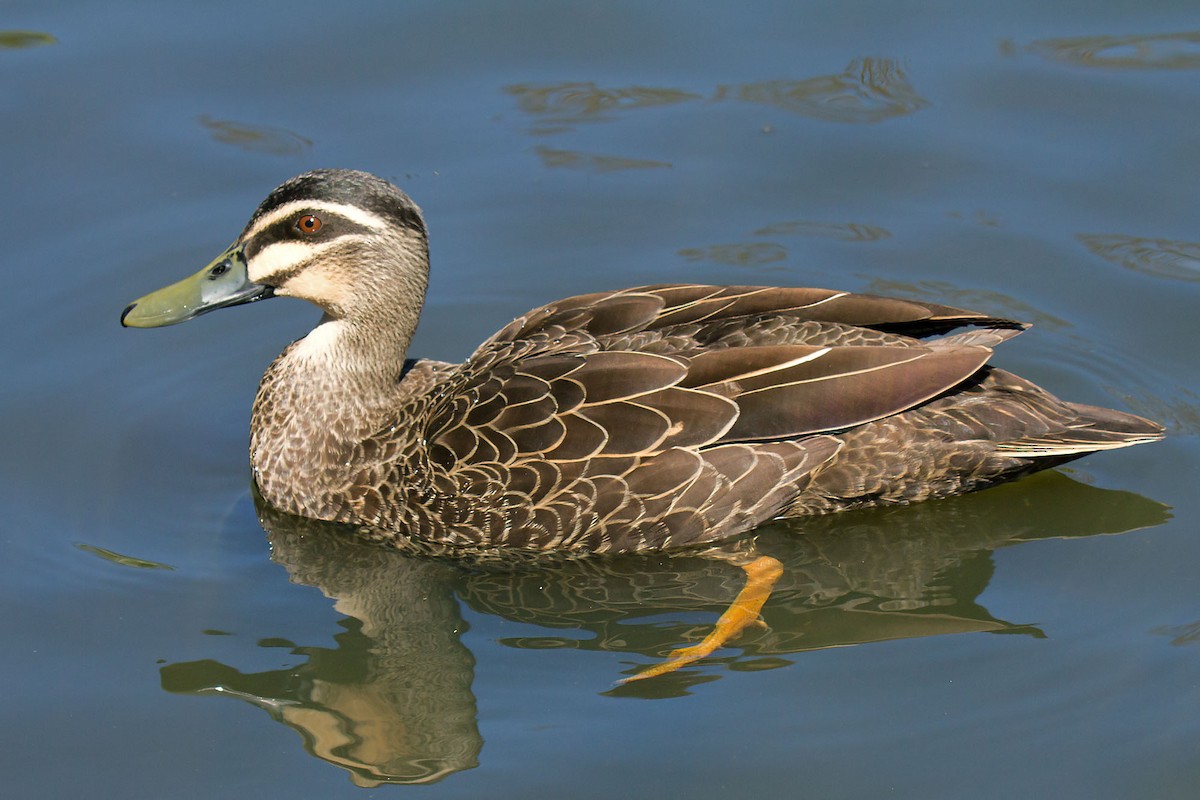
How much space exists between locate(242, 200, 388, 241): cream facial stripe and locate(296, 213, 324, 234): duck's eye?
4 cm

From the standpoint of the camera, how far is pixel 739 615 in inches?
275

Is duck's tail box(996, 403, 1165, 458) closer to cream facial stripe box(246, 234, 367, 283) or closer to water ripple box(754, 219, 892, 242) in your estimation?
water ripple box(754, 219, 892, 242)

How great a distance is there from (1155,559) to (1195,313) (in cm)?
208

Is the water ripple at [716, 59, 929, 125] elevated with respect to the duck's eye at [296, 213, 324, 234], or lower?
elevated

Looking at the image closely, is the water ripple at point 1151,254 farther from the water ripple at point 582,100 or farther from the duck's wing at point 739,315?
the water ripple at point 582,100

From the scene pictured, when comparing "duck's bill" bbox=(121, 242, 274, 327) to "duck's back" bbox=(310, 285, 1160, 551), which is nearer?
"duck's back" bbox=(310, 285, 1160, 551)

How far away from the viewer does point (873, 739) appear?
6207 millimetres

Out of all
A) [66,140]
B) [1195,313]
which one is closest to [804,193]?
[1195,313]

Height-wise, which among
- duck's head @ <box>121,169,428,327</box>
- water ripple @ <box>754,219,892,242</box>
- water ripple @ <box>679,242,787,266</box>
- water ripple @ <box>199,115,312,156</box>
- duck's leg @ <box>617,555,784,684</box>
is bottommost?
duck's leg @ <box>617,555,784,684</box>

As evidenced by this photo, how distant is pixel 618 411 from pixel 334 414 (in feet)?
4.91

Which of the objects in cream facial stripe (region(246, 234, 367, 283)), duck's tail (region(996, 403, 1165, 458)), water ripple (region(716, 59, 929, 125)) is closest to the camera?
duck's tail (region(996, 403, 1165, 458))

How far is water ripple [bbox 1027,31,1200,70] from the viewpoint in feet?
34.5

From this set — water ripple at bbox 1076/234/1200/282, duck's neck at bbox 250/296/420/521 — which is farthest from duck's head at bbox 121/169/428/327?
water ripple at bbox 1076/234/1200/282

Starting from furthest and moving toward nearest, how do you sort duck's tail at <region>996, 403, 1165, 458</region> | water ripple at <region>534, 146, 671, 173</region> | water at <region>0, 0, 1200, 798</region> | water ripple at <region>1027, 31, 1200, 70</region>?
water ripple at <region>1027, 31, 1200, 70</region> < water ripple at <region>534, 146, 671, 173</region> < duck's tail at <region>996, 403, 1165, 458</region> < water at <region>0, 0, 1200, 798</region>
